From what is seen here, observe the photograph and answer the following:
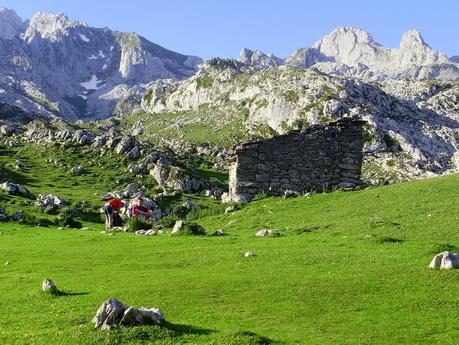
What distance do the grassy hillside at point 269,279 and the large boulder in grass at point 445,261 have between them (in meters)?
0.38

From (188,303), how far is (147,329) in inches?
136

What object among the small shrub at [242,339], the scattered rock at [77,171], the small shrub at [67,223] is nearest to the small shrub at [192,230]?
the small shrub at [67,223]

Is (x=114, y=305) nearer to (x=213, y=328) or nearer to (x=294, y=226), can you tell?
(x=213, y=328)

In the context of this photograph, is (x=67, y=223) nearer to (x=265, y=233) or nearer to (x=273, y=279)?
(x=265, y=233)

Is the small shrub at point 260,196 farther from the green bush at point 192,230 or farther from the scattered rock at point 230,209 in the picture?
the green bush at point 192,230

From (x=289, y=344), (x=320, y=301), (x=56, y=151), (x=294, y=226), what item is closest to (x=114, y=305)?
(x=289, y=344)

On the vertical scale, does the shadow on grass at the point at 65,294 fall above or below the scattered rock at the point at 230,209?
below

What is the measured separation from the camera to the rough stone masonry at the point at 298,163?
4531cm

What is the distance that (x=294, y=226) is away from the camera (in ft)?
106

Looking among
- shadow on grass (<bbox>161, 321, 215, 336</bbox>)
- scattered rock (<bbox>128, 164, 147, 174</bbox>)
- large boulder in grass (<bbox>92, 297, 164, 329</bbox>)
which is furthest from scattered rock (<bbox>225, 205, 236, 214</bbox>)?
scattered rock (<bbox>128, 164, 147, 174</bbox>)

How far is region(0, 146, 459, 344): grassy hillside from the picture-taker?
1473 cm

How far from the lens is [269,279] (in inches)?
791

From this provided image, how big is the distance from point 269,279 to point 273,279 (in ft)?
0.49

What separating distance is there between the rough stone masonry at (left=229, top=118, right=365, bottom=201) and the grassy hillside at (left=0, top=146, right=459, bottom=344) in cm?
828
